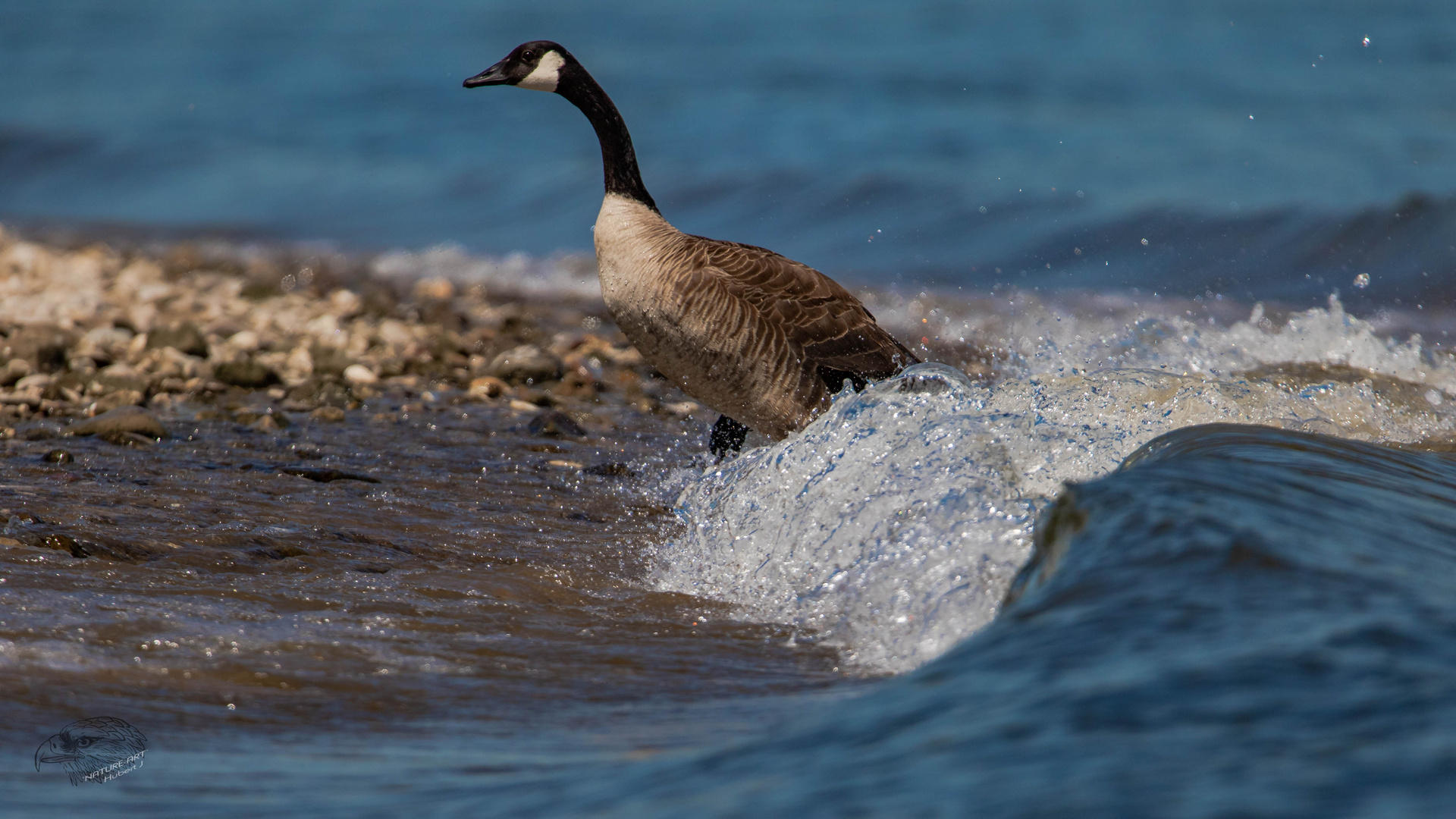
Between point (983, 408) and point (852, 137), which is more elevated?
point (852, 137)

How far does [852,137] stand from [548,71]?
963cm

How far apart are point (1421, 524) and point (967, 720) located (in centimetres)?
167

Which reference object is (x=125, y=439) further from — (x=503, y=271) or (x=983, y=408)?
(x=503, y=271)

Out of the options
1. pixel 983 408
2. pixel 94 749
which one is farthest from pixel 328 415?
pixel 94 749

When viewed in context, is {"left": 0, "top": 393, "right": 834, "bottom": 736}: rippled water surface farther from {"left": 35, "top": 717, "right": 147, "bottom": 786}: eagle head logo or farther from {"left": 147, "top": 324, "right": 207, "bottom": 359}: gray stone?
{"left": 147, "top": 324, "right": 207, "bottom": 359}: gray stone

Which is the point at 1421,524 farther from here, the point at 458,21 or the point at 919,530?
the point at 458,21

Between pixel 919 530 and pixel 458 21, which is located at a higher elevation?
pixel 458 21

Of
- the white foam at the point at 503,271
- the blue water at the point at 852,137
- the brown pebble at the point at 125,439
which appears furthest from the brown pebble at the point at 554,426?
the blue water at the point at 852,137

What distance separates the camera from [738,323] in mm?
5676

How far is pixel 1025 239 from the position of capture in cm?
1212

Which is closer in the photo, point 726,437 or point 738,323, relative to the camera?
point 738,323

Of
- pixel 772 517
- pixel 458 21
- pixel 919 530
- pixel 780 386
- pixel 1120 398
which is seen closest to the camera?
pixel 919 530

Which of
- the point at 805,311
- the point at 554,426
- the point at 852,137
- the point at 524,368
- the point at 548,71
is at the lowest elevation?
the point at 554,426

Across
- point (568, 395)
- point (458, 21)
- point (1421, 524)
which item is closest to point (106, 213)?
point (568, 395)
